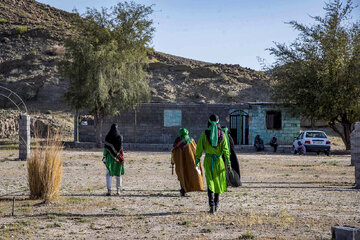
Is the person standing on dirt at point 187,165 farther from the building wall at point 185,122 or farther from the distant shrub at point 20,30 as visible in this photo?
the distant shrub at point 20,30

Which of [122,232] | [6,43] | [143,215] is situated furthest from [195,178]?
[6,43]

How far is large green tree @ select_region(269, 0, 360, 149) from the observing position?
26609 mm

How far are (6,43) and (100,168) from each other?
2016 inches

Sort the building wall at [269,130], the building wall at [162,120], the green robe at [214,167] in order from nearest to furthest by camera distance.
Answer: the green robe at [214,167] → the building wall at [162,120] → the building wall at [269,130]

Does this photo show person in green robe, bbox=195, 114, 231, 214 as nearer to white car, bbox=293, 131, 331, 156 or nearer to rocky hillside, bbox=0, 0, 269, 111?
white car, bbox=293, 131, 331, 156

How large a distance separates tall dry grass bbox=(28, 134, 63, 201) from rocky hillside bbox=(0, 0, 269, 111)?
3505 centimetres

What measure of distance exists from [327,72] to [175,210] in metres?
20.3

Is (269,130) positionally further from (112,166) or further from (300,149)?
(112,166)

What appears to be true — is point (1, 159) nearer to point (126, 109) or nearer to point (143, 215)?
point (126, 109)

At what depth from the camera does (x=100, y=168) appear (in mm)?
17625

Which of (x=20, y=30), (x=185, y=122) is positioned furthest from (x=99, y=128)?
(x=20, y=30)

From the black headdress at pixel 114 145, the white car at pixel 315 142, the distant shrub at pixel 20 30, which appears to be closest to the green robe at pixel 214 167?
the black headdress at pixel 114 145

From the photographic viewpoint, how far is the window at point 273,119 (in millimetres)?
30906

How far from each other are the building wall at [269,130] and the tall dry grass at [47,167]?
2233cm
